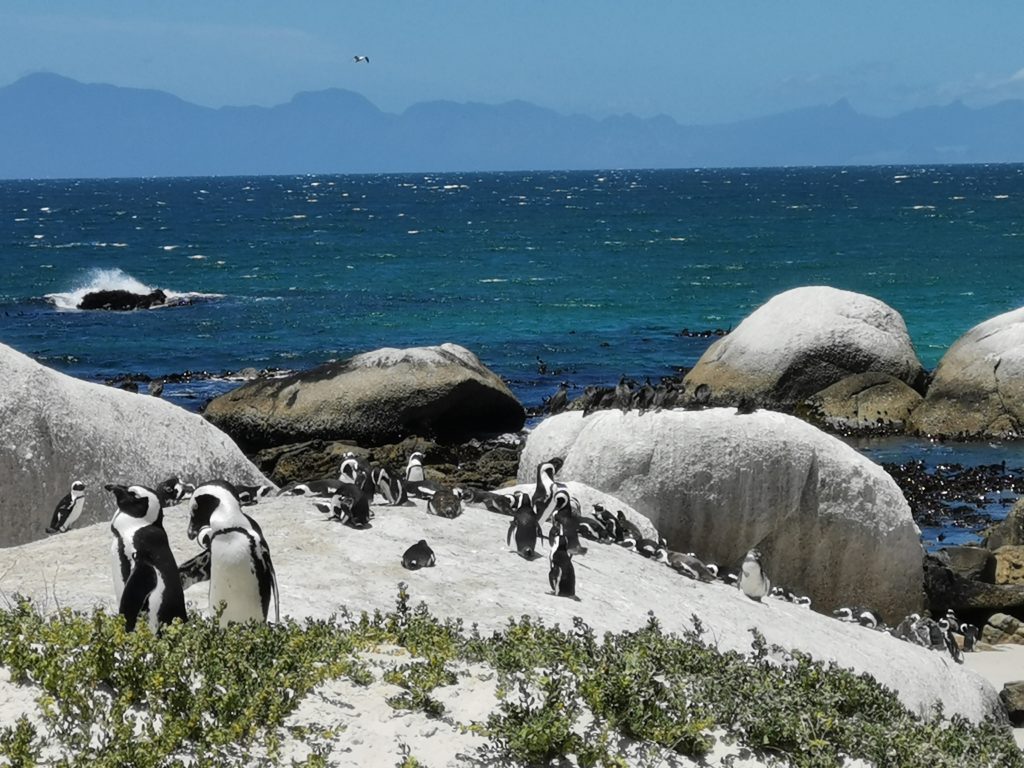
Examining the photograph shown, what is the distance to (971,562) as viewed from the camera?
1797cm

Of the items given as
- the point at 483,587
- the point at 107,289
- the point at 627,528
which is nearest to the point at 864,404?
the point at 627,528

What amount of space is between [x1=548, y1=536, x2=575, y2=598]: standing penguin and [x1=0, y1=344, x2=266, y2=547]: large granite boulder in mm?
4682

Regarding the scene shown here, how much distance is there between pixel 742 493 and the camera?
1584 centimetres

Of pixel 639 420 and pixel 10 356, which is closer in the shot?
pixel 10 356

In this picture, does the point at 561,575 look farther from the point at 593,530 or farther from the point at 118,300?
the point at 118,300

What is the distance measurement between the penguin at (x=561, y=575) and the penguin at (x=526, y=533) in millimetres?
816

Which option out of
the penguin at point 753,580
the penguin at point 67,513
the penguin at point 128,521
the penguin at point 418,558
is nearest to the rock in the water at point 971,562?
the penguin at point 753,580

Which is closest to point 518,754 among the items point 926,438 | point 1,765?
point 1,765

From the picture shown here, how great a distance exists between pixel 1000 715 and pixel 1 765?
30.5 ft

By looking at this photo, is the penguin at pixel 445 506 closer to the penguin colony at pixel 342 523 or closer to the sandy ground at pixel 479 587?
the penguin colony at pixel 342 523

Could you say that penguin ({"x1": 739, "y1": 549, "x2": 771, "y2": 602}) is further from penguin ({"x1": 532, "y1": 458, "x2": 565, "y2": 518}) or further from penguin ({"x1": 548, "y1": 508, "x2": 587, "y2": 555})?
penguin ({"x1": 532, "y1": 458, "x2": 565, "y2": 518})

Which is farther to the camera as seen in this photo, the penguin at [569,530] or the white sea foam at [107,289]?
the white sea foam at [107,289]

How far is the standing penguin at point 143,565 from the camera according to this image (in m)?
8.34

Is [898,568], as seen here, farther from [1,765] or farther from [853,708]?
[1,765]
